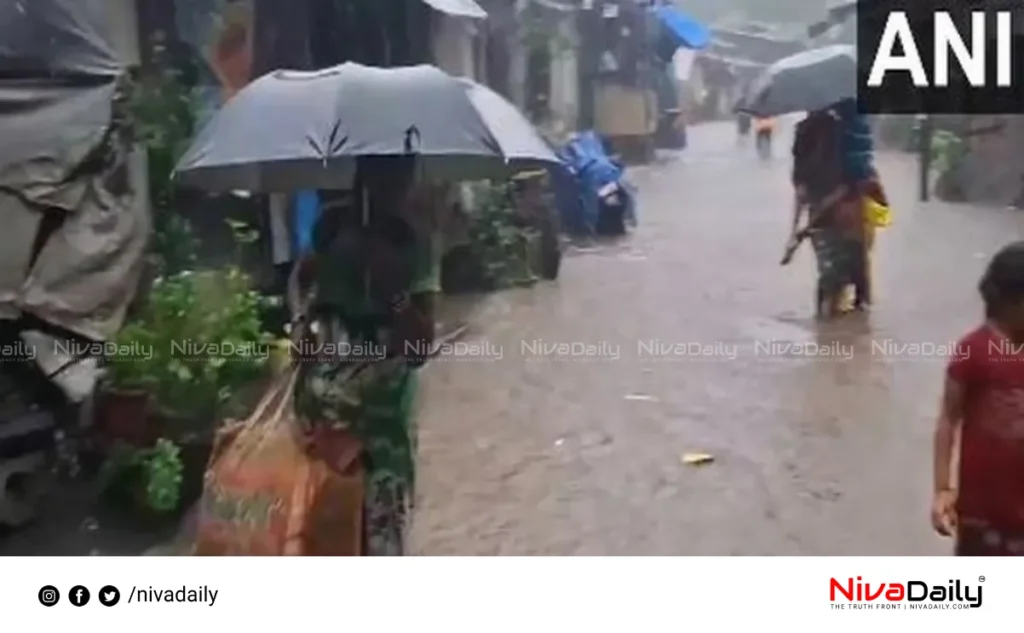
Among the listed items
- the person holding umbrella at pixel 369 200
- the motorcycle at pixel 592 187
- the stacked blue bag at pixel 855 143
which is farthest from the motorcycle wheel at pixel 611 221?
the stacked blue bag at pixel 855 143

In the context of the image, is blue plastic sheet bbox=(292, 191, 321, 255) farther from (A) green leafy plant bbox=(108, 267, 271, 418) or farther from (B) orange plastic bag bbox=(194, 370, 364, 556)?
(B) orange plastic bag bbox=(194, 370, 364, 556)

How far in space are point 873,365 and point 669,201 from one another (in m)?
0.47

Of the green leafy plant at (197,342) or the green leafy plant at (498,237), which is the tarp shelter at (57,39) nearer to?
the green leafy plant at (197,342)

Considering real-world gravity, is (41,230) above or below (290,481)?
above

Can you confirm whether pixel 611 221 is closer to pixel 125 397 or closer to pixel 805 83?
pixel 805 83

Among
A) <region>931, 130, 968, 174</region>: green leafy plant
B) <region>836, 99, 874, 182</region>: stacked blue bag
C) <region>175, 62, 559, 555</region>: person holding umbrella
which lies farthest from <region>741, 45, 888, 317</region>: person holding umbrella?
<region>175, 62, 559, 555</region>: person holding umbrella

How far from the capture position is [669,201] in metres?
2.92

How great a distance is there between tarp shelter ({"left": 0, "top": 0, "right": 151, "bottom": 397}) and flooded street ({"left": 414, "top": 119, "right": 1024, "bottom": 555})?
0.63 metres

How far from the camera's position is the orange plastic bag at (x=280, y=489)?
297 centimetres

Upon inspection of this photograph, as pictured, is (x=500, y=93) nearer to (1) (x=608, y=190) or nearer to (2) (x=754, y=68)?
(1) (x=608, y=190)

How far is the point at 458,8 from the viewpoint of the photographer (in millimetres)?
2854

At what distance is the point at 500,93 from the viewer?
9.44ft
